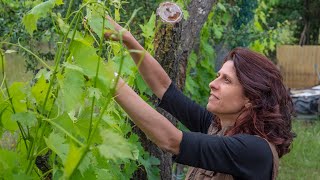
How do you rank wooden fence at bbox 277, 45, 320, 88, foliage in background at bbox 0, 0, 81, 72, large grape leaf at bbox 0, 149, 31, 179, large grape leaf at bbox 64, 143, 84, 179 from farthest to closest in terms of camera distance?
wooden fence at bbox 277, 45, 320, 88
foliage in background at bbox 0, 0, 81, 72
large grape leaf at bbox 0, 149, 31, 179
large grape leaf at bbox 64, 143, 84, 179

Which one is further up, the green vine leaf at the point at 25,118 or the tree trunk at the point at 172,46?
the green vine leaf at the point at 25,118

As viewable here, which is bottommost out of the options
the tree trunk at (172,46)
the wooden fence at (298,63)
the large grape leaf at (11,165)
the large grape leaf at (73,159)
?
the wooden fence at (298,63)

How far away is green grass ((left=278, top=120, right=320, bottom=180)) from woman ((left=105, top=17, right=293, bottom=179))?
4444 millimetres

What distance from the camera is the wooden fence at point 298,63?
550 inches

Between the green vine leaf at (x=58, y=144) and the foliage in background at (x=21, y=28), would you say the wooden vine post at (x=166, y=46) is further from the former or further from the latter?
the foliage in background at (x=21, y=28)

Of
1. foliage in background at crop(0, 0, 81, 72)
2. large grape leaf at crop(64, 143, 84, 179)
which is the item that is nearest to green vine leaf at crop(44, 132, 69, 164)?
large grape leaf at crop(64, 143, 84, 179)

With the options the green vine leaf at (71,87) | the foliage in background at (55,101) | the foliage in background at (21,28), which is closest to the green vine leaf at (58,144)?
the foliage in background at (55,101)

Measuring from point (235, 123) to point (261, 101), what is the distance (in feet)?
0.38

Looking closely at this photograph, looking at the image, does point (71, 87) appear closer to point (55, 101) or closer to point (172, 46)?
point (55, 101)

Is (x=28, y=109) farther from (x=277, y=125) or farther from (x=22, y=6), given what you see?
(x=22, y=6)

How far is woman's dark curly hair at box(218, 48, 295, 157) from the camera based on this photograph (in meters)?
2.04

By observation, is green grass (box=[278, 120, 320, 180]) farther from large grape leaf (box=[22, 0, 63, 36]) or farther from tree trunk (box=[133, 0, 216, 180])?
large grape leaf (box=[22, 0, 63, 36])

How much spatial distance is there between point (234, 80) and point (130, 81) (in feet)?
2.65

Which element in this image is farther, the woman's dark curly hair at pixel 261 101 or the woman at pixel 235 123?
A: the woman's dark curly hair at pixel 261 101
